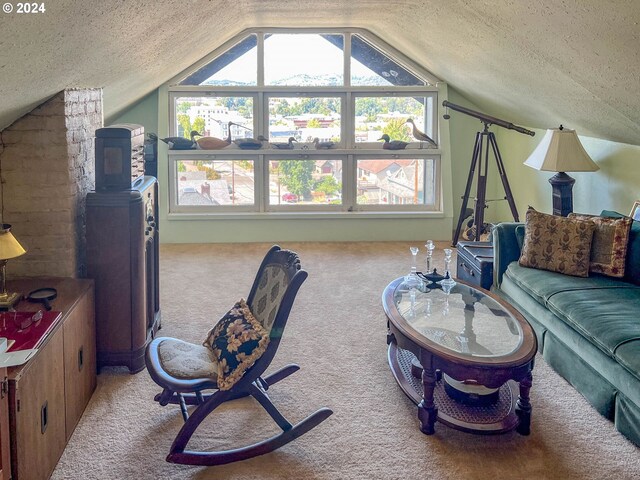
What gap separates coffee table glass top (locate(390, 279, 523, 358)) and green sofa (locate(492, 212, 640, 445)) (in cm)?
34

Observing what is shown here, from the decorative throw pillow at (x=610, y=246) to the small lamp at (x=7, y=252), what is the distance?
119 inches

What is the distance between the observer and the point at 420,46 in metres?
5.51

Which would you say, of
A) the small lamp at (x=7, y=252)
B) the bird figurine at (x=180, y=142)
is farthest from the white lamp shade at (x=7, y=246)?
the bird figurine at (x=180, y=142)

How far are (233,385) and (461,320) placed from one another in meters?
1.19

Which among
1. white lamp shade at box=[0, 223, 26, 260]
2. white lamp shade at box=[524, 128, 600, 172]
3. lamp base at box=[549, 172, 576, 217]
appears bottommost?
white lamp shade at box=[0, 223, 26, 260]

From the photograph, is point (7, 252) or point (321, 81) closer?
point (7, 252)

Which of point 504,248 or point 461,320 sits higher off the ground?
point 504,248

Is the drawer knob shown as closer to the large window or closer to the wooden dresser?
the wooden dresser

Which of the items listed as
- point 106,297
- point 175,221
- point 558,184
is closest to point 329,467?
point 106,297

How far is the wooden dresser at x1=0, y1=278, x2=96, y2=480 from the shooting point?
6.88 feet

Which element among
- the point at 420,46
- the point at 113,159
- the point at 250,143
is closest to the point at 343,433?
the point at 113,159

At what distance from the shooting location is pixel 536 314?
3.59 metres
